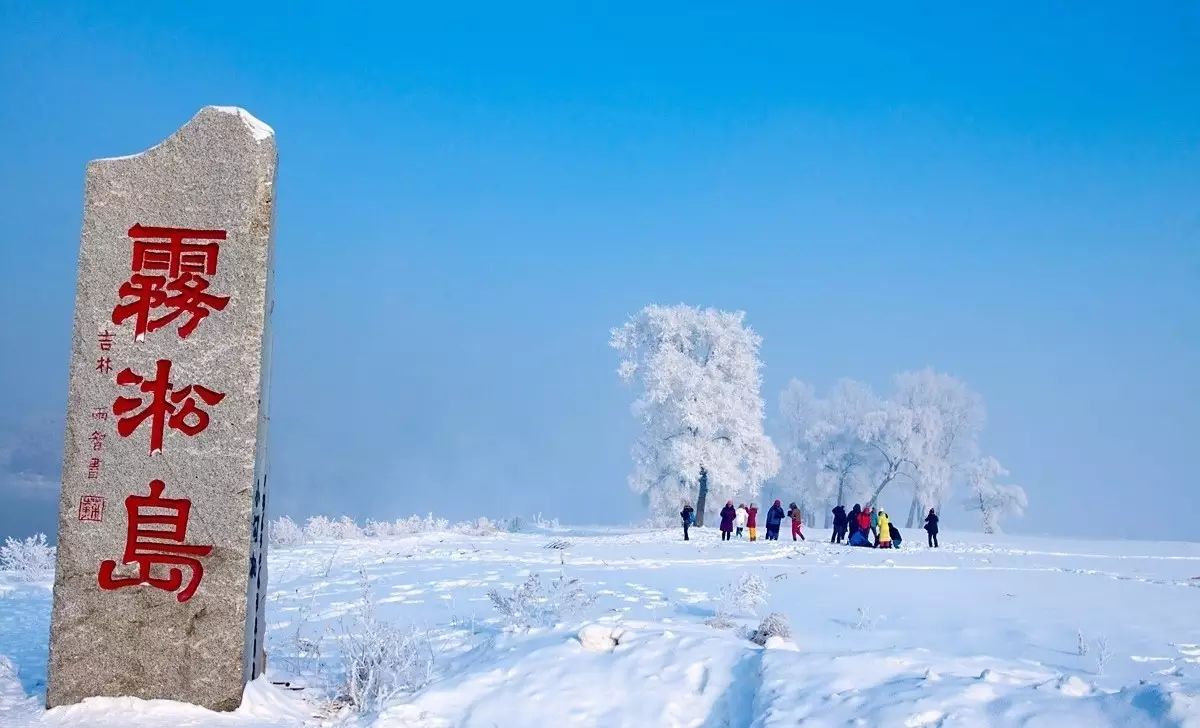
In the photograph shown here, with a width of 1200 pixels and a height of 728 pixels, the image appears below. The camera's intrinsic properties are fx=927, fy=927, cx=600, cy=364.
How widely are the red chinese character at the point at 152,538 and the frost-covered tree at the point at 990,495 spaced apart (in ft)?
177

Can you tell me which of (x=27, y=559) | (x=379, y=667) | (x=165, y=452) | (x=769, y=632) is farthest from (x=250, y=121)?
(x=27, y=559)

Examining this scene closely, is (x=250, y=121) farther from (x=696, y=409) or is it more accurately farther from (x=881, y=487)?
(x=881, y=487)

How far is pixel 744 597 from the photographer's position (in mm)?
10570

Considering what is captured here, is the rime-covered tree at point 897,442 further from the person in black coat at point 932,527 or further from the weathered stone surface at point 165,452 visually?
the weathered stone surface at point 165,452

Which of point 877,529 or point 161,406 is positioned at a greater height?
point 161,406

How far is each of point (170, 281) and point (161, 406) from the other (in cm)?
95

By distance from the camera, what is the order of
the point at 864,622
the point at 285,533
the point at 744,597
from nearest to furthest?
the point at 744,597 → the point at 864,622 → the point at 285,533

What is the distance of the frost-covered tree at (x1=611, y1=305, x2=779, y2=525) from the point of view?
1523 inches

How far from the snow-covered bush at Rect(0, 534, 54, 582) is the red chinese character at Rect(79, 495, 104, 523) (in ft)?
35.7

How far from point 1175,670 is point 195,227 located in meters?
9.94

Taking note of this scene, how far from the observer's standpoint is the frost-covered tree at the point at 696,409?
1523 inches

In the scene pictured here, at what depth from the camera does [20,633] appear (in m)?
9.96

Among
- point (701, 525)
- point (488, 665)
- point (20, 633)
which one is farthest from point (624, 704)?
point (701, 525)

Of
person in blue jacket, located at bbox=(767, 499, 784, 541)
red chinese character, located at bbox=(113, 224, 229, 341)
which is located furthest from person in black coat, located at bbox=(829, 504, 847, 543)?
red chinese character, located at bbox=(113, 224, 229, 341)
